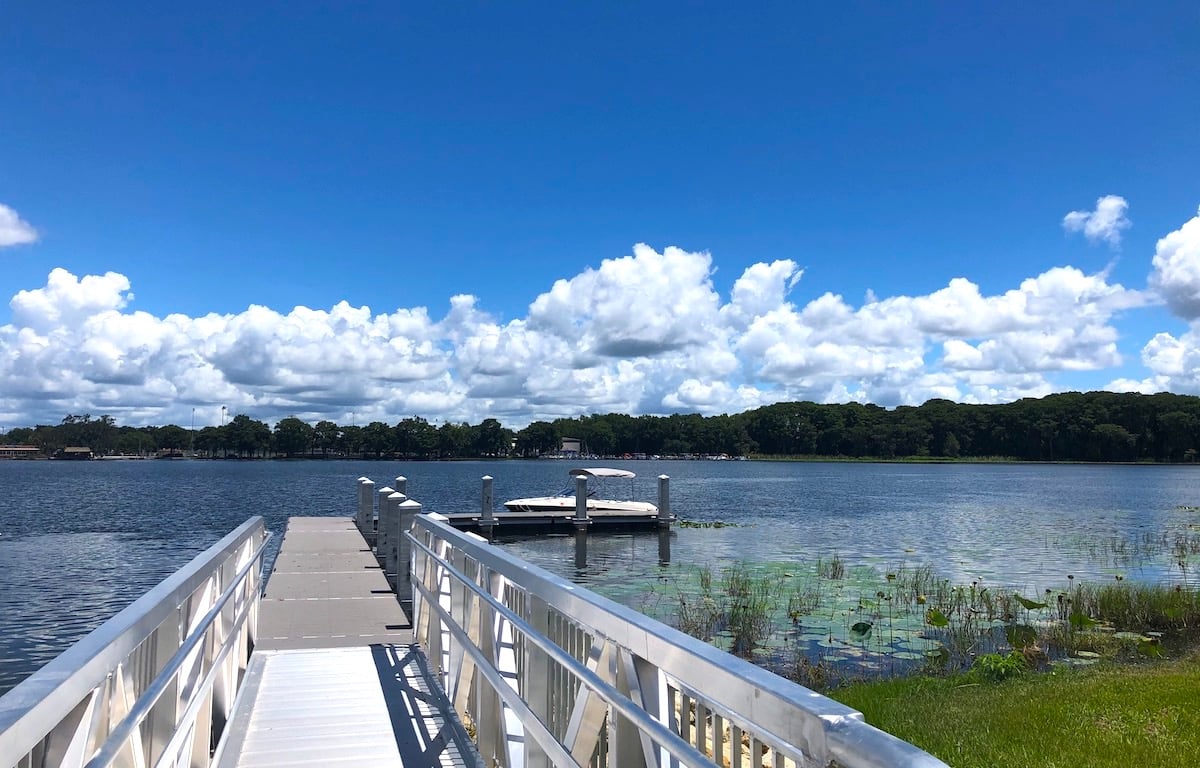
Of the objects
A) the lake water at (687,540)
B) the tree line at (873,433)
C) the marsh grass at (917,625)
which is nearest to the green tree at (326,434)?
the tree line at (873,433)

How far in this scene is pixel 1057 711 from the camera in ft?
26.1

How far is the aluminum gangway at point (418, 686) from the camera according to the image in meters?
2.04

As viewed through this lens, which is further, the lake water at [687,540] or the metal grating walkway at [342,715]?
the lake water at [687,540]

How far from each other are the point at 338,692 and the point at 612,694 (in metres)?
4.99

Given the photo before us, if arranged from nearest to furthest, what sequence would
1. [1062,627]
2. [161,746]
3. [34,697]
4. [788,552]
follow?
1. [34,697]
2. [161,746]
3. [1062,627]
4. [788,552]

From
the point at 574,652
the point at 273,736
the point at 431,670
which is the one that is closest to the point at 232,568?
the point at 273,736

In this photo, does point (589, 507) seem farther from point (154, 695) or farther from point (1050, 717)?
point (154, 695)

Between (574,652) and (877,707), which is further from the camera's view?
(877,707)

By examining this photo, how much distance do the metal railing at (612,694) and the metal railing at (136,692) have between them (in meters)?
1.39

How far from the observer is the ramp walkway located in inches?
217

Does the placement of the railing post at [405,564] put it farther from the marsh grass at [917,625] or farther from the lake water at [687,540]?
the lake water at [687,540]

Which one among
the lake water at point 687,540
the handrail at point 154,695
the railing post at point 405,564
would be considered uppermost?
the handrail at point 154,695

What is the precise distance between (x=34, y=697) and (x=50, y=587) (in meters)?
22.9

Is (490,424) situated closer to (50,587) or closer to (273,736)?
(50,587)
